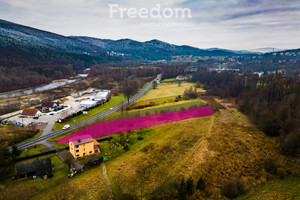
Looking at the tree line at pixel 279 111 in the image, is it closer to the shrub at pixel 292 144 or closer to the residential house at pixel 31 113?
the shrub at pixel 292 144

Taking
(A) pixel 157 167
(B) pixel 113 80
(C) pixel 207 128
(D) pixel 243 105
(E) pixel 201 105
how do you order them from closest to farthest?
(A) pixel 157 167, (C) pixel 207 128, (D) pixel 243 105, (E) pixel 201 105, (B) pixel 113 80

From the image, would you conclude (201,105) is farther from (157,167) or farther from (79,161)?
(79,161)

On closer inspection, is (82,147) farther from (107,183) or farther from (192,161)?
(192,161)

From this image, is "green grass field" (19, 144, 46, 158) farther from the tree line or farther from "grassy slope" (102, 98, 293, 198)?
the tree line

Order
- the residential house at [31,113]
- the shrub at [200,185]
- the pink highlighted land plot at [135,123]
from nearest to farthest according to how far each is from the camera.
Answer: the shrub at [200,185] → the pink highlighted land plot at [135,123] → the residential house at [31,113]

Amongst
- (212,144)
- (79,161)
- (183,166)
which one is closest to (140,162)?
(183,166)

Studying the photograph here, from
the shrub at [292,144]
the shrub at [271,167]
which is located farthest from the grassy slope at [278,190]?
the shrub at [292,144]
